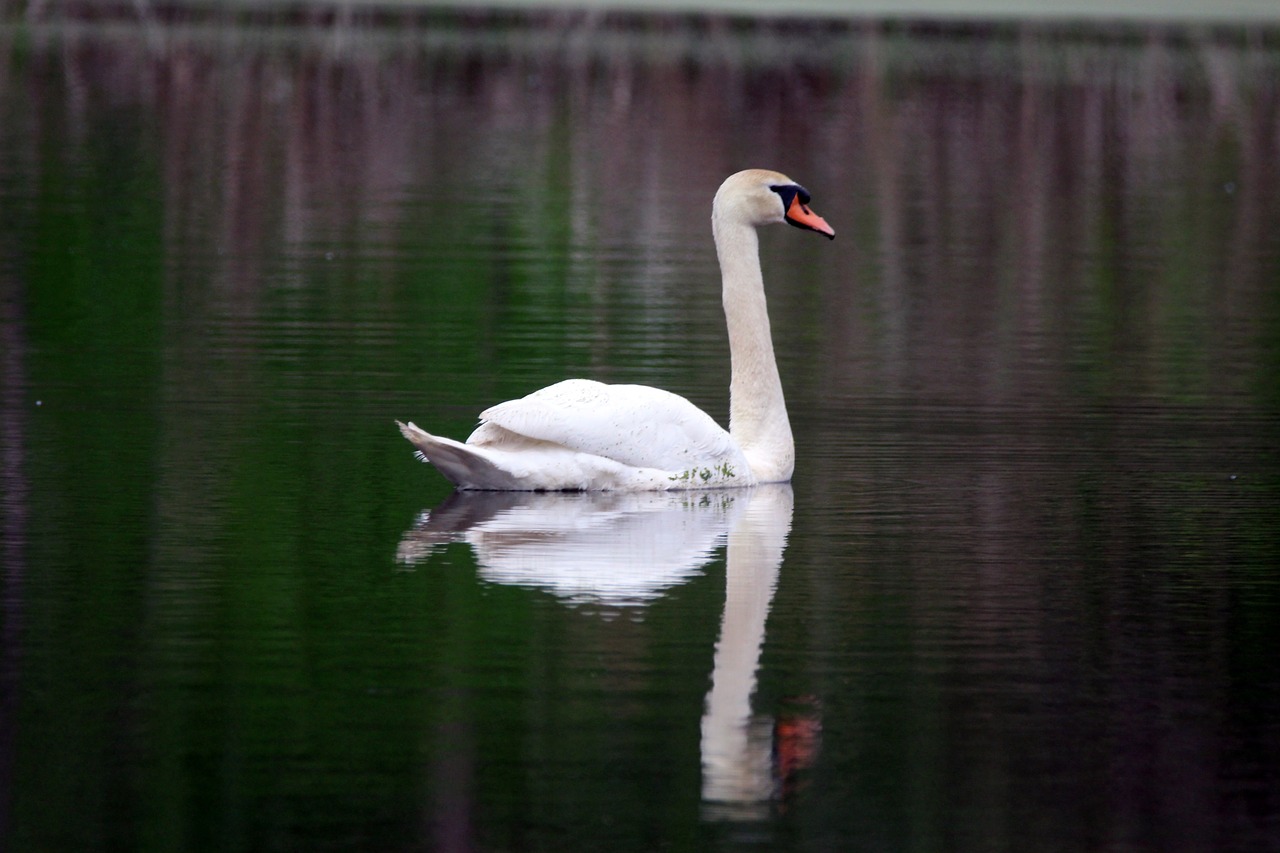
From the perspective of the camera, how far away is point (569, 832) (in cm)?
563

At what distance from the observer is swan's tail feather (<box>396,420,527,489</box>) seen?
376 inches

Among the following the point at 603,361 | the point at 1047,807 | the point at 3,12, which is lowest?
the point at 1047,807

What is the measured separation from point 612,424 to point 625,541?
1.01 meters

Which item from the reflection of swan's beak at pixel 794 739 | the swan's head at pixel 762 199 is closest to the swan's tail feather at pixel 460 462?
the swan's head at pixel 762 199

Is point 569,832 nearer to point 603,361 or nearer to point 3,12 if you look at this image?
point 603,361

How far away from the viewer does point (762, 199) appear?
11234mm

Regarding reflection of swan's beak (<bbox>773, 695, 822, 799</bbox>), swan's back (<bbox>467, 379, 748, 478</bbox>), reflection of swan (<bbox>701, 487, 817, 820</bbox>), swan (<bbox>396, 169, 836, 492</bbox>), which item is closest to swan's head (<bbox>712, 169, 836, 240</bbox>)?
swan (<bbox>396, 169, 836, 492</bbox>)

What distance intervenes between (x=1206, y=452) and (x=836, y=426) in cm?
173

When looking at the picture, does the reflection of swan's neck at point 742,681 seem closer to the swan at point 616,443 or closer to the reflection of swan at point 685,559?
the reflection of swan at point 685,559

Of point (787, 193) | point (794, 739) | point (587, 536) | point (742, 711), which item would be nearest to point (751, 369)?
point (787, 193)

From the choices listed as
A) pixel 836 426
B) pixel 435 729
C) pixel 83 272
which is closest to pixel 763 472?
pixel 836 426

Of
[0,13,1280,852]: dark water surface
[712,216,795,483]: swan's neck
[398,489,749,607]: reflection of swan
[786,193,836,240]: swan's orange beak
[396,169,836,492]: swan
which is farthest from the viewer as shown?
[786,193,836,240]: swan's orange beak

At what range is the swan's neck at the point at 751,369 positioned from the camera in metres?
10.7

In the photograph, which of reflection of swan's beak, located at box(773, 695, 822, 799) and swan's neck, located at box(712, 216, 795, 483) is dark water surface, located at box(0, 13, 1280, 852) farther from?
swan's neck, located at box(712, 216, 795, 483)
